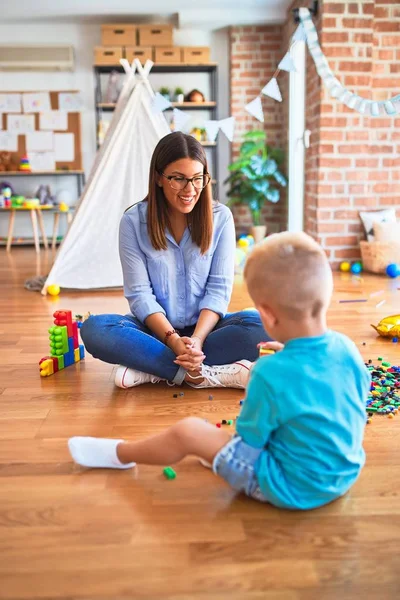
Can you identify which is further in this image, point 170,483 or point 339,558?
point 170,483

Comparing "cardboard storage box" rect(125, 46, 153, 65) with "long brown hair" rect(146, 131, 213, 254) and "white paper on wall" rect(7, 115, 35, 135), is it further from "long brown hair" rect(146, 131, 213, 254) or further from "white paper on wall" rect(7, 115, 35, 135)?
"long brown hair" rect(146, 131, 213, 254)

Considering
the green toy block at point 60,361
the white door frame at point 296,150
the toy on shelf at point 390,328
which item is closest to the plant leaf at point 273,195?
the white door frame at point 296,150

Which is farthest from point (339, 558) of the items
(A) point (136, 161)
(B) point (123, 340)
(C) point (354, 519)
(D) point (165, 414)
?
(A) point (136, 161)

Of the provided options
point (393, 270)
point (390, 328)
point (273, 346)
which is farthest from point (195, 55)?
point (273, 346)

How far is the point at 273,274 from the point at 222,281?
2.91 ft

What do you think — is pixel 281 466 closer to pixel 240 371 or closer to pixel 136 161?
pixel 240 371

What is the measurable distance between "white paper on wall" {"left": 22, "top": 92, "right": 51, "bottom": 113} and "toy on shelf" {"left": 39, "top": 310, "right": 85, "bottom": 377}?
4719 mm

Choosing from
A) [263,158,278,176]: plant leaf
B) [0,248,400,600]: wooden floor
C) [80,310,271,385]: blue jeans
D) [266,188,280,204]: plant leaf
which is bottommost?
[0,248,400,600]: wooden floor

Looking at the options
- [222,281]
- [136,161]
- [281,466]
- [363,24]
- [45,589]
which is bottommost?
[45,589]

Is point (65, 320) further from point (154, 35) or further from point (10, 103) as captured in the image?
point (10, 103)

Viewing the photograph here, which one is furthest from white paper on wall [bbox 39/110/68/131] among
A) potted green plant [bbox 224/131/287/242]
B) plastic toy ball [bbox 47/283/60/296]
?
plastic toy ball [bbox 47/283/60/296]

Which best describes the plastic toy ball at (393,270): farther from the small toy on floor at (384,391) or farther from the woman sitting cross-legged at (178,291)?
the woman sitting cross-legged at (178,291)

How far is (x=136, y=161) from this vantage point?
3.71 meters

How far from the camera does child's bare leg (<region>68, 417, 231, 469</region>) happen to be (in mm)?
1199
